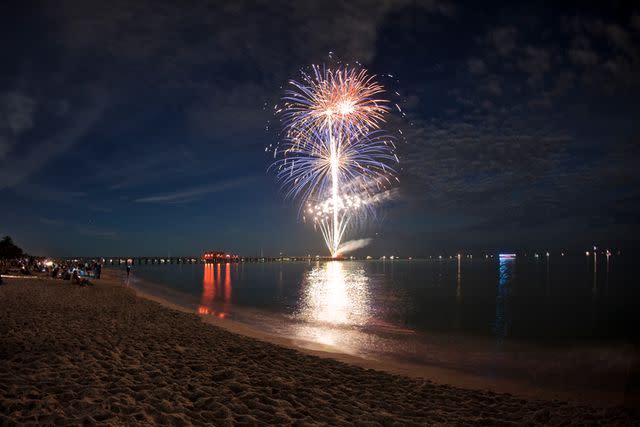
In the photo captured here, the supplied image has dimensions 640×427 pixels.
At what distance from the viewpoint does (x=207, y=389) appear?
5.73 metres

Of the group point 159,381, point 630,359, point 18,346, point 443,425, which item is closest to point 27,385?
point 159,381

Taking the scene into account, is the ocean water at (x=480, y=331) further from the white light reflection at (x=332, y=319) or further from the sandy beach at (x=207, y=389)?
the sandy beach at (x=207, y=389)

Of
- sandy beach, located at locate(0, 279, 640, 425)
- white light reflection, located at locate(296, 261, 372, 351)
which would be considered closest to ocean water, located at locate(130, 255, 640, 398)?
white light reflection, located at locate(296, 261, 372, 351)

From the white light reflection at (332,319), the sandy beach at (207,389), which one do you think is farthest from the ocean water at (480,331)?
the sandy beach at (207,389)

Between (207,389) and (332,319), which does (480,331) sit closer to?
(332,319)

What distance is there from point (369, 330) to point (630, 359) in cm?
902

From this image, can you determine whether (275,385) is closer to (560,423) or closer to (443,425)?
(443,425)

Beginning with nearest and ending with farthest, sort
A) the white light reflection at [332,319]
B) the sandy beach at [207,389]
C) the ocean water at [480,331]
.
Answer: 1. the sandy beach at [207,389]
2. the ocean water at [480,331]
3. the white light reflection at [332,319]

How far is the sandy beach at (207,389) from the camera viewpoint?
467 centimetres

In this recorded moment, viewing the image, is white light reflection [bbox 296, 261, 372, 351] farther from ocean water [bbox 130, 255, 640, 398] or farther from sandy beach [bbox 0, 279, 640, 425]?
sandy beach [bbox 0, 279, 640, 425]

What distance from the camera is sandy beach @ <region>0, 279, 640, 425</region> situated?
467 cm

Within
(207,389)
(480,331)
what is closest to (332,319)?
(480,331)

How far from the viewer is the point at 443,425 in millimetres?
5250

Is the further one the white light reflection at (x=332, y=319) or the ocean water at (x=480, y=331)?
the white light reflection at (x=332, y=319)
